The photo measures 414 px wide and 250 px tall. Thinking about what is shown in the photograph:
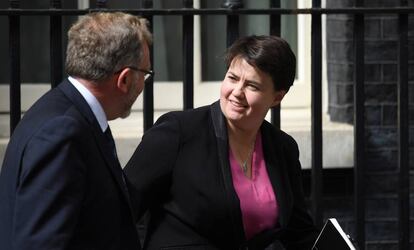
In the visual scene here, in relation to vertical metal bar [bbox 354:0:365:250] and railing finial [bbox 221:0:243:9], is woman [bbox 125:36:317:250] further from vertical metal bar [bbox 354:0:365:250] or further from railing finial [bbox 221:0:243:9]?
vertical metal bar [bbox 354:0:365:250]

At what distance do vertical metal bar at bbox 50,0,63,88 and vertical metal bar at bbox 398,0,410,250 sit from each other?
142cm

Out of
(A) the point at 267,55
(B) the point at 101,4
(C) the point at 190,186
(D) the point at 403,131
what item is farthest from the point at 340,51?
(C) the point at 190,186

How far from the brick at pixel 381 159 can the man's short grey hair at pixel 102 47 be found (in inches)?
117

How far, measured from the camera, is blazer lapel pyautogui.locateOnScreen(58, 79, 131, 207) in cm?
296

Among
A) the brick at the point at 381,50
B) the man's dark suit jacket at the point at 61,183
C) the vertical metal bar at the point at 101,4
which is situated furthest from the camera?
the brick at the point at 381,50

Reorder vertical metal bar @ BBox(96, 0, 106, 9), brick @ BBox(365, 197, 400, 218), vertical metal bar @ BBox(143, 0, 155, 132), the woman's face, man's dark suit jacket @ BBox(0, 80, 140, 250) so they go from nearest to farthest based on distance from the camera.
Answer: man's dark suit jacket @ BBox(0, 80, 140, 250)
the woman's face
vertical metal bar @ BBox(96, 0, 106, 9)
vertical metal bar @ BBox(143, 0, 155, 132)
brick @ BBox(365, 197, 400, 218)

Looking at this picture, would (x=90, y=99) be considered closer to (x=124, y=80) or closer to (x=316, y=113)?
(x=124, y=80)

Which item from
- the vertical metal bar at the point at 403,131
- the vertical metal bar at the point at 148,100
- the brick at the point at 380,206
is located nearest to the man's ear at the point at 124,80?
the vertical metal bar at the point at 148,100

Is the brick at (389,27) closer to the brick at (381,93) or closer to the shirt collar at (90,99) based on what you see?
the brick at (381,93)

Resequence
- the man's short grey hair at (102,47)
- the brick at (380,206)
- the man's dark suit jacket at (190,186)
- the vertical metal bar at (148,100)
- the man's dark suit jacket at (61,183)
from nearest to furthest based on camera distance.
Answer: the man's dark suit jacket at (61,183) < the man's short grey hair at (102,47) < the man's dark suit jacket at (190,186) < the vertical metal bar at (148,100) < the brick at (380,206)

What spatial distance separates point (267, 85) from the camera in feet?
13.0

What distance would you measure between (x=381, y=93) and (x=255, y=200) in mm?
2060

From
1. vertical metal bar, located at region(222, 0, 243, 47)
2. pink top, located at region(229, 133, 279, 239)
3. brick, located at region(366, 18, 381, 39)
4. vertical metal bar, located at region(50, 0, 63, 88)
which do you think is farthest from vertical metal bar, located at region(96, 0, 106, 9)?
brick, located at region(366, 18, 381, 39)

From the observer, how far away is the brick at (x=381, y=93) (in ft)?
18.9
